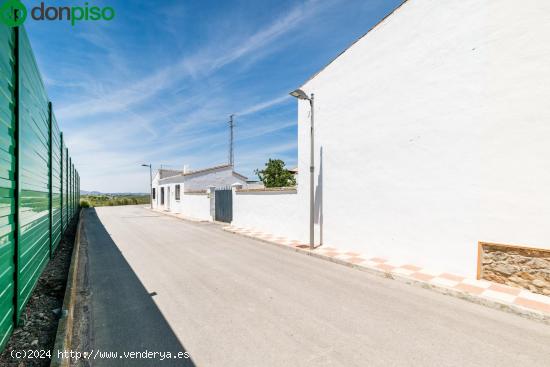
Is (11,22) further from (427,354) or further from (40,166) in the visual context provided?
(427,354)

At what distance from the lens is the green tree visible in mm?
26047

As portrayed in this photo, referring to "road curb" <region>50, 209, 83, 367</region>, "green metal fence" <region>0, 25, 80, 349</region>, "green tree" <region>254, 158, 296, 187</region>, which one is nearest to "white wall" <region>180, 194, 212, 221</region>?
"green tree" <region>254, 158, 296, 187</region>

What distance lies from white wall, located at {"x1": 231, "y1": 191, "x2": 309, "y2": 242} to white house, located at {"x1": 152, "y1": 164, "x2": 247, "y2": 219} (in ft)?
15.9

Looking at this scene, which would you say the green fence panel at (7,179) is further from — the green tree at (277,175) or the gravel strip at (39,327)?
the green tree at (277,175)

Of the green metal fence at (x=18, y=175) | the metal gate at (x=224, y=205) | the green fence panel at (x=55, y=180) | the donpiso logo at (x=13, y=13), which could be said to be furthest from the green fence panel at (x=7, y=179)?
the metal gate at (x=224, y=205)

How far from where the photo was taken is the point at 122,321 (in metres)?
3.80

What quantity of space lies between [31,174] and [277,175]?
892 inches

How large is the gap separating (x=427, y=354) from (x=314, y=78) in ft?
27.3

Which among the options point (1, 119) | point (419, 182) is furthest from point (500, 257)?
point (1, 119)

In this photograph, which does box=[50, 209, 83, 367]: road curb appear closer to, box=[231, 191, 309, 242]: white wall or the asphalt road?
the asphalt road

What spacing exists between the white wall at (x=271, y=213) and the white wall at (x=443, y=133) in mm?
1816

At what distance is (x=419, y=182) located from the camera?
6289mm

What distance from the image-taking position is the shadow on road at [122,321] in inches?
121

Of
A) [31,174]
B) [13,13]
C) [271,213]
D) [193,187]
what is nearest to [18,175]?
[31,174]
